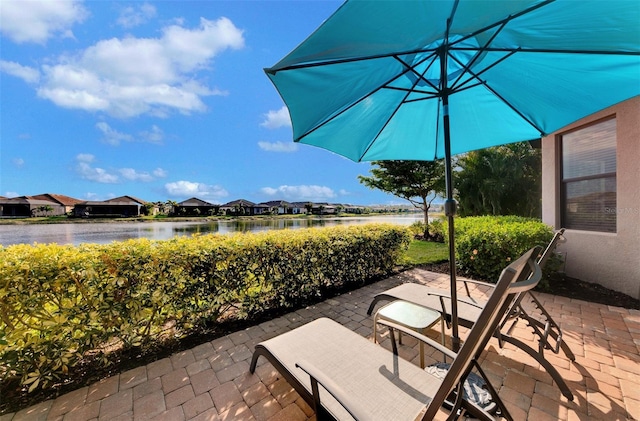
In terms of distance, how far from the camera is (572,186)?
199 inches

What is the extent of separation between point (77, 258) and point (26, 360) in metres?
0.88

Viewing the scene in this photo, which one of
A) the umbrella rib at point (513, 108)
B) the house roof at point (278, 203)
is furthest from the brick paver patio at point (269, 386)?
the house roof at point (278, 203)

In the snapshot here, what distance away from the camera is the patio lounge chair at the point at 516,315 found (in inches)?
80.3

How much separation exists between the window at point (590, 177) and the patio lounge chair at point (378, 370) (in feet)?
16.1

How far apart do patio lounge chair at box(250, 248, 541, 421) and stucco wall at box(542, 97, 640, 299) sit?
4.47 m

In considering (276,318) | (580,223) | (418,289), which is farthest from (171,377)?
(580,223)

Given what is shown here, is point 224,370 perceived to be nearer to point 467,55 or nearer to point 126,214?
point 467,55

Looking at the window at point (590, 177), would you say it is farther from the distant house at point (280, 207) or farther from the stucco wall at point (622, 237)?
the distant house at point (280, 207)

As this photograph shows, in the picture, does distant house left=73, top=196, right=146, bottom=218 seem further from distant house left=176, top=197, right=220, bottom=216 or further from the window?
the window

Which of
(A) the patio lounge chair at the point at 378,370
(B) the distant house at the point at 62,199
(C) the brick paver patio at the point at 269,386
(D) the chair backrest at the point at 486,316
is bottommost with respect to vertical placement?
(C) the brick paver patio at the point at 269,386

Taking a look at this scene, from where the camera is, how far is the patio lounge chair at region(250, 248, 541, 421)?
109 cm

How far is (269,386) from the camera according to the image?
2170mm

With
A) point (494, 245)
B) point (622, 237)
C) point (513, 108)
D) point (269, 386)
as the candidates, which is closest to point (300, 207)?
point (494, 245)

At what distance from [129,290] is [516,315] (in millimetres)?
3950
